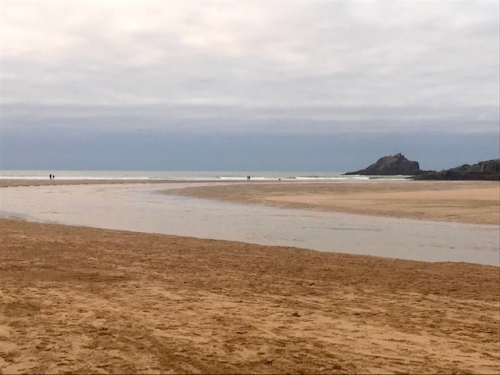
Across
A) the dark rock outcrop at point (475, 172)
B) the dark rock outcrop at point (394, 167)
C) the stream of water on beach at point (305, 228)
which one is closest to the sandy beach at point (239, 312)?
the stream of water on beach at point (305, 228)

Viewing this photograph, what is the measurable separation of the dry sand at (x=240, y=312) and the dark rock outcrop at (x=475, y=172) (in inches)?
3556

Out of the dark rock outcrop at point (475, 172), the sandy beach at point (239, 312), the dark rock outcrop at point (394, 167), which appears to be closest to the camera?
the sandy beach at point (239, 312)

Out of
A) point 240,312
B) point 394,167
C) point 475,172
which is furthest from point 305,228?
point 394,167

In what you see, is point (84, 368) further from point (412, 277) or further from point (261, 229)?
point (261, 229)

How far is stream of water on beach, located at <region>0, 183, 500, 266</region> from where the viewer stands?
634 inches

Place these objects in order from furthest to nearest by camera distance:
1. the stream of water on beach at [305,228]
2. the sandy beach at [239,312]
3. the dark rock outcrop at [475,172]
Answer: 1. the dark rock outcrop at [475,172]
2. the stream of water on beach at [305,228]
3. the sandy beach at [239,312]

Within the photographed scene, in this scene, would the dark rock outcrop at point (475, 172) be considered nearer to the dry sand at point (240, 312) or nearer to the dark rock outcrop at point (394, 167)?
the dark rock outcrop at point (394, 167)

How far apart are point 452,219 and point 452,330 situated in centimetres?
1754

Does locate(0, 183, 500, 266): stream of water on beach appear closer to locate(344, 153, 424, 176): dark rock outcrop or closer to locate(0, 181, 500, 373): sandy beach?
locate(0, 181, 500, 373): sandy beach

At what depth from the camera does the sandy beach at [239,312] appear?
5.98m

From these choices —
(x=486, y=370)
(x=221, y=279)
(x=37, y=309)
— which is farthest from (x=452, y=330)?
(x=37, y=309)

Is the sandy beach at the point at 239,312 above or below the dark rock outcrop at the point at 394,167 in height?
below

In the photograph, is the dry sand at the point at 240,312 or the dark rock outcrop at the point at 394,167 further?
the dark rock outcrop at the point at 394,167

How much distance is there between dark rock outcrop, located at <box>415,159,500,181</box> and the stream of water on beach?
76.7 m
